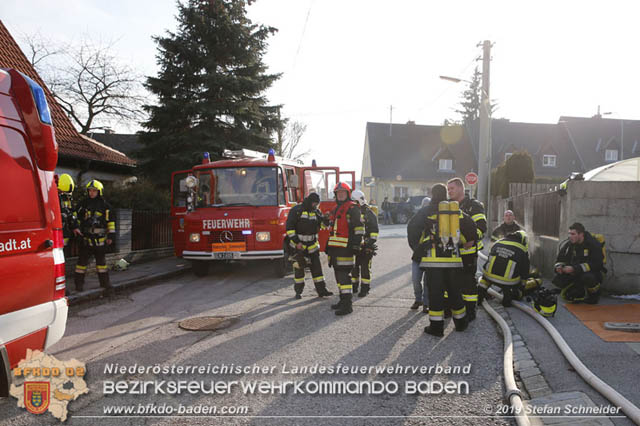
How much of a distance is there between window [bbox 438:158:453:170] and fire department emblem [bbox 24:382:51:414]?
4009 cm

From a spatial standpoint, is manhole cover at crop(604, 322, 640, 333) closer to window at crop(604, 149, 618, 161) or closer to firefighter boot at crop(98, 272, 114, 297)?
firefighter boot at crop(98, 272, 114, 297)

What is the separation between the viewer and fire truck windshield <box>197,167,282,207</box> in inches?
380

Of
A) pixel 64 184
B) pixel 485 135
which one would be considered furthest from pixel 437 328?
pixel 485 135

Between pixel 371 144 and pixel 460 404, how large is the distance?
40.2 meters

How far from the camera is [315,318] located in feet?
20.1

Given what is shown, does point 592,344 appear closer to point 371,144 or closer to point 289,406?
point 289,406

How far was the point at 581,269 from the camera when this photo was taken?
6.56 m

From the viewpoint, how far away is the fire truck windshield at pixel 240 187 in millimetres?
9641

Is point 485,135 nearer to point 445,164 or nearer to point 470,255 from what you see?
point 470,255

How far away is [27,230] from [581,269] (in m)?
6.95

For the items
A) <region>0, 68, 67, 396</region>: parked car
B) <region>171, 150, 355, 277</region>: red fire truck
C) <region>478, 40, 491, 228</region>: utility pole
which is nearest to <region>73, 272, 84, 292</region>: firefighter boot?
<region>171, 150, 355, 277</region>: red fire truck

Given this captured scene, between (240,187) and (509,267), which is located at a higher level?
(240,187)

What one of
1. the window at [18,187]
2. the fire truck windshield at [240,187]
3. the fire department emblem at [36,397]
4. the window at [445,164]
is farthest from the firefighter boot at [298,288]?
the window at [445,164]

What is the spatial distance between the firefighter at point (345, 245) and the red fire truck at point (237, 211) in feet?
8.55
